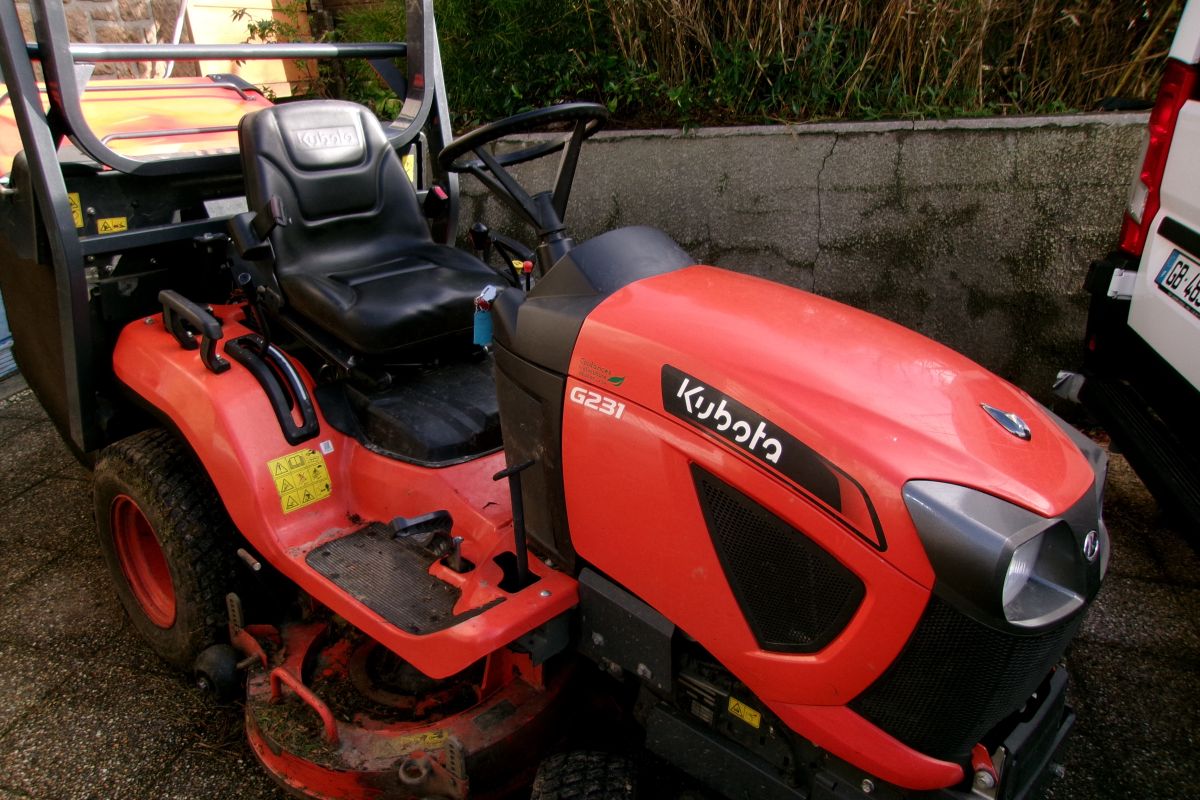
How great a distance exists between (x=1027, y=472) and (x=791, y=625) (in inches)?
15.9

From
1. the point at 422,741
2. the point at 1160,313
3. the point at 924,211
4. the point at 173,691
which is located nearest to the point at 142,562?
the point at 173,691

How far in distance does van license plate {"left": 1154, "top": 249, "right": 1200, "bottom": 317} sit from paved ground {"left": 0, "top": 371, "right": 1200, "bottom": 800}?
874 mm

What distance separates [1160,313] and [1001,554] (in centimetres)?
168

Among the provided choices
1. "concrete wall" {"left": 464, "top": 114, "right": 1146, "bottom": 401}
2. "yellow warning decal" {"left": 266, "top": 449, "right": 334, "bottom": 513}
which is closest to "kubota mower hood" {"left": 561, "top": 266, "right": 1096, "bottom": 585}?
"yellow warning decal" {"left": 266, "top": 449, "right": 334, "bottom": 513}

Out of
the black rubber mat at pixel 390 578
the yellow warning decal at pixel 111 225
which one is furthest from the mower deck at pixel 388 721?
the yellow warning decal at pixel 111 225

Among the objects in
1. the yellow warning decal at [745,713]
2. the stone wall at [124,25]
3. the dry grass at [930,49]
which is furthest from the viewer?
the stone wall at [124,25]

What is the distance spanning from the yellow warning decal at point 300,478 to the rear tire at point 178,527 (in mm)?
260

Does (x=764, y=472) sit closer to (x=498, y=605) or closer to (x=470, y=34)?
(x=498, y=605)

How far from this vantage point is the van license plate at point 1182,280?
2.29 meters

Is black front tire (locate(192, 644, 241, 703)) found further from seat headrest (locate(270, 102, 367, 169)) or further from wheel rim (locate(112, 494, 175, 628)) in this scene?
seat headrest (locate(270, 102, 367, 169))

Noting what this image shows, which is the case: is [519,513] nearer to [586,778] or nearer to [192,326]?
[586,778]

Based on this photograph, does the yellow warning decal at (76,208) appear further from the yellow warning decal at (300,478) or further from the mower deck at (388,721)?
the mower deck at (388,721)

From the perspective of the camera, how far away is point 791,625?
1.35m

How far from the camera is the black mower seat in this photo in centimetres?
226
